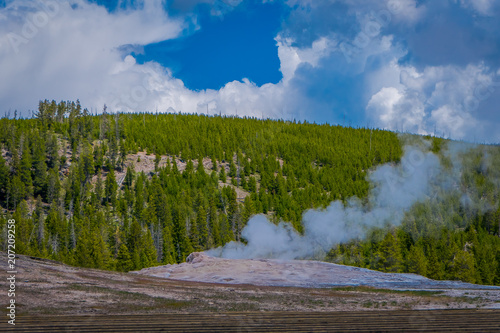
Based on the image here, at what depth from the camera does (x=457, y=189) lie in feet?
359

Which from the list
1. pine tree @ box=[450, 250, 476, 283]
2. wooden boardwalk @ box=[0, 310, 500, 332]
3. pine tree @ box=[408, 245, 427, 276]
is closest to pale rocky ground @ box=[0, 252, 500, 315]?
wooden boardwalk @ box=[0, 310, 500, 332]

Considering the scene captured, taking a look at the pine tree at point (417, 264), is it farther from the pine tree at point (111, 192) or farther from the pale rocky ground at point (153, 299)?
the pine tree at point (111, 192)

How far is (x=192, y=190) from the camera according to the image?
114062mm

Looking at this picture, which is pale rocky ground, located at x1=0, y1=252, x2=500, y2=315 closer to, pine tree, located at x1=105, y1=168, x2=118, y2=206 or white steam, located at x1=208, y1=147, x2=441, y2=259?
white steam, located at x1=208, y1=147, x2=441, y2=259

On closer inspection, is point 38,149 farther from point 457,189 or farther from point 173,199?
point 457,189

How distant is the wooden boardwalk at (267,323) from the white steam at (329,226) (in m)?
44.9

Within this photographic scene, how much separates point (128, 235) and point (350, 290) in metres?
51.2

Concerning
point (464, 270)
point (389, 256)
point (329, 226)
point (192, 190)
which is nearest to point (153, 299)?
point (389, 256)

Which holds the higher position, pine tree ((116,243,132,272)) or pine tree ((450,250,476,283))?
pine tree ((116,243,132,272))

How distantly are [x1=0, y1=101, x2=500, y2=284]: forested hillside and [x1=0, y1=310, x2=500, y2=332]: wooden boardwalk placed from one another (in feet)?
164

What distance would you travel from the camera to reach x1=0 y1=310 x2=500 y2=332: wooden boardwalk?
47.2 ft

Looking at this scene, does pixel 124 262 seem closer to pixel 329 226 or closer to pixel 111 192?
pixel 329 226

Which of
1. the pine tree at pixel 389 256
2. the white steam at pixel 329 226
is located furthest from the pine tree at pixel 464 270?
the white steam at pixel 329 226

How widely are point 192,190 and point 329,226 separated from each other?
48.7 m
